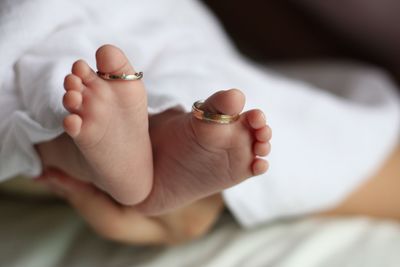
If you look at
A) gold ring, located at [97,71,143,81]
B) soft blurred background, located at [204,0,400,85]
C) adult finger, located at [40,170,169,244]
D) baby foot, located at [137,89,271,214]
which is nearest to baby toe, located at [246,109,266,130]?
baby foot, located at [137,89,271,214]

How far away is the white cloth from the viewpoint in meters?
0.54

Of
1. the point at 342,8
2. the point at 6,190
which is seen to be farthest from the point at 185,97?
the point at 342,8

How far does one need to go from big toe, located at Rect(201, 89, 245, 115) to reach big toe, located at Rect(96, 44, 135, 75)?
79 millimetres

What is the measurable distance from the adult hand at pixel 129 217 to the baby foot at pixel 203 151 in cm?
6

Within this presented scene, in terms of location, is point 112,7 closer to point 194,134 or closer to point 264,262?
point 194,134

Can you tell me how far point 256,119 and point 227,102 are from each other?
0.03 m

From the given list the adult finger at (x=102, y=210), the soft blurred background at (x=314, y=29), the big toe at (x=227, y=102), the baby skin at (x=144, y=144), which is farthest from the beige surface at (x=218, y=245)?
the soft blurred background at (x=314, y=29)

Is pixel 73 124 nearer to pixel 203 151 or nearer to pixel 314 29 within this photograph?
pixel 203 151

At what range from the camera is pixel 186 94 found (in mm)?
596

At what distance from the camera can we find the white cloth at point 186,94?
1.79ft

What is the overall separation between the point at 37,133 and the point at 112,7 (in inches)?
Answer: 8.0

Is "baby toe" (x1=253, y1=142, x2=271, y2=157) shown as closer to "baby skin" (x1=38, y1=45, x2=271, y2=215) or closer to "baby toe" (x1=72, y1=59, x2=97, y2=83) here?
"baby skin" (x1=38, y1=45, x2=271, y2=215)

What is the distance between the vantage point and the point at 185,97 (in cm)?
59

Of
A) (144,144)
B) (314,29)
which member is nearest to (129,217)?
(144,144)
